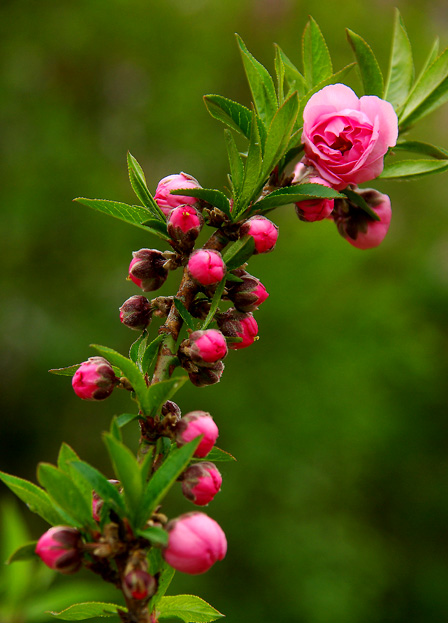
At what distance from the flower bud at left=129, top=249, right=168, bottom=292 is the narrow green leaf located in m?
0.11

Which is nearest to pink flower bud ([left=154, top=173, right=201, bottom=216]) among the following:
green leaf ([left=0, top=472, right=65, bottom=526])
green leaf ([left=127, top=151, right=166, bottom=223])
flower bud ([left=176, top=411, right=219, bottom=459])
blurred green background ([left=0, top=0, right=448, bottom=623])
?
green leaf ([left=127, top=151, right=166, bottom=223])

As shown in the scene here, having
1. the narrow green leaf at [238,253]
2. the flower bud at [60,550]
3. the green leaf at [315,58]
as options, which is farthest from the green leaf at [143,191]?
the flower bud at [60,550]

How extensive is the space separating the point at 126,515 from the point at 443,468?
5704 millimetres

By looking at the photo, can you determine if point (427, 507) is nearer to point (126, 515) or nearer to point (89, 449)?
point (89, 449)

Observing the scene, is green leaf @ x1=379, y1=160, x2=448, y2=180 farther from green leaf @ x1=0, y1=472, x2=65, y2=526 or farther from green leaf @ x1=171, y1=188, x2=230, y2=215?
green leaf @ x1=0, y1=472, x2=65, y2=526

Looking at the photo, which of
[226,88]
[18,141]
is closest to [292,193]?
[18,141]

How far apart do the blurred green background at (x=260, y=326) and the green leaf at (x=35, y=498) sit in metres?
4.33

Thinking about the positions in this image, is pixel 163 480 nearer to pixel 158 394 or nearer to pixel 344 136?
pixel 158 394

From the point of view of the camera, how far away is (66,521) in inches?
31.0

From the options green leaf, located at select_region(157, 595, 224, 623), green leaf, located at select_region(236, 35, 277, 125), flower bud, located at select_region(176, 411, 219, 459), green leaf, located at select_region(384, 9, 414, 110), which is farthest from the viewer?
green leaf, located at select_region(384, 9, 414, 110)

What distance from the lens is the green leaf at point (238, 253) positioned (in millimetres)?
900

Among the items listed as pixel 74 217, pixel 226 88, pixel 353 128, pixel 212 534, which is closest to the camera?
pixel 212 534

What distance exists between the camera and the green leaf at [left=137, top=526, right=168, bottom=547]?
70 cm

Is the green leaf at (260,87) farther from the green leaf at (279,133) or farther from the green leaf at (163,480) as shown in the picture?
the green leaf at (163,480)
